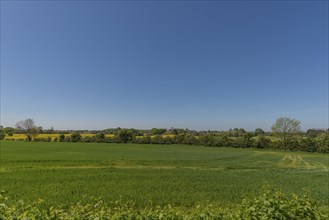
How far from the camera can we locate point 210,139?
86.2 metres

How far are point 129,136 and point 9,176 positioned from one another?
74087 millimetres

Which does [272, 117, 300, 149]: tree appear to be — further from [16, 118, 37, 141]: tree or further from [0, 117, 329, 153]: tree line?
[16, 118, 37, 141]: tree

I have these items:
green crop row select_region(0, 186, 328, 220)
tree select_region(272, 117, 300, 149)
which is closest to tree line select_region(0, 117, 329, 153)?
tree select_region(272, 117, 300, 149)

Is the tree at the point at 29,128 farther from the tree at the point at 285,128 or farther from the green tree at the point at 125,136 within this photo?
the tree at the point at 285,128

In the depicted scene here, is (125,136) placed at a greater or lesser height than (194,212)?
lesser

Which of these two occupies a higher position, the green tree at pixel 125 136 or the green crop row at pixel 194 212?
the green crop row at pixel 194 212

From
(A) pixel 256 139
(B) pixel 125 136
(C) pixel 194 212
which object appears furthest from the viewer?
(B) pixel 125 136

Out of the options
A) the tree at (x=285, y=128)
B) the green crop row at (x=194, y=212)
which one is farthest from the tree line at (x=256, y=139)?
the green crop row at (x=194, y=212)

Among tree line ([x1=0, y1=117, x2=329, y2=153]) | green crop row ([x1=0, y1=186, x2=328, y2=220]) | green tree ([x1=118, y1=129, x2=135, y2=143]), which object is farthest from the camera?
green tree ([x1=118, y1=129, x2=135, y2=143])

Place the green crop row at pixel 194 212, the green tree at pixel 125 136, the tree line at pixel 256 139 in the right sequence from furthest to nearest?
the green tree at pixel 125 136, the tree line at pixel 256 139, the green crop row at pixel 194 212

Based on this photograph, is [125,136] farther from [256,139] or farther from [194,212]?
[194,212]

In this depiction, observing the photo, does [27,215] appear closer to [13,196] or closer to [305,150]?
[13,196]

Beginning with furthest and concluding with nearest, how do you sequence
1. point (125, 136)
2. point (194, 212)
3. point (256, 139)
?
point (125, 136) → point (256, 139) → point (194, 212)

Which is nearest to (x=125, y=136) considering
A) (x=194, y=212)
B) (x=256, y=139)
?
(x=256, y=139)
